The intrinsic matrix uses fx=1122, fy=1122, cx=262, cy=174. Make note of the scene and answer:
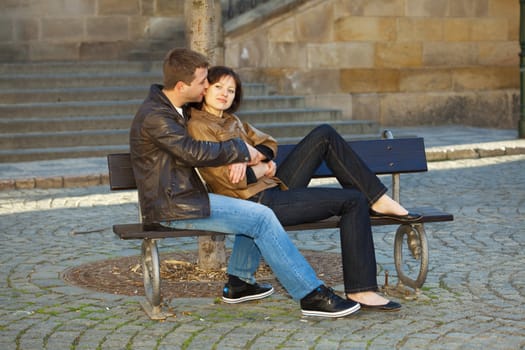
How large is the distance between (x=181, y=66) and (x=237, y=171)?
0.64m

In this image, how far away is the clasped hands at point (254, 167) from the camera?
6059 mm

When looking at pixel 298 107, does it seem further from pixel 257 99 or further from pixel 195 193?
pixel 195 193

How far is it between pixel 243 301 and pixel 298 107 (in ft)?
33.2

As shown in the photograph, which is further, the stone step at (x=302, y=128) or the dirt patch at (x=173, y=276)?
the stone step at (x=302, y=128)

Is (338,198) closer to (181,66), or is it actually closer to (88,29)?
(181,66)

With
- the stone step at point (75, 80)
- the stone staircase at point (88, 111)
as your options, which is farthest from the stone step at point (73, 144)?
the stone step at point (75, 80)

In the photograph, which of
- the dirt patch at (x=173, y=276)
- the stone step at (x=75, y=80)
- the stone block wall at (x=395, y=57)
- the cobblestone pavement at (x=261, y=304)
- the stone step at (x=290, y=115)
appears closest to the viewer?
the cobblestone pavement at (x=261, y=304)

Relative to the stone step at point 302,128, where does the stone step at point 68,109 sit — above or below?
above

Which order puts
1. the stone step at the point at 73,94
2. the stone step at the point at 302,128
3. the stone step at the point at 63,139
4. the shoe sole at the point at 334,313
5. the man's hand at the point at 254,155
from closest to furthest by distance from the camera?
the shoe sole at the point at 334,313 → the man's hand at the point at 254,155 → the stone step at the point at 63,139 → the stone step at the point at 302,128 → the stone step at the point at 73,94

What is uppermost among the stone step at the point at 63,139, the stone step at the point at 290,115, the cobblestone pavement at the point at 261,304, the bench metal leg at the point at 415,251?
the stone step at the point at 290,115

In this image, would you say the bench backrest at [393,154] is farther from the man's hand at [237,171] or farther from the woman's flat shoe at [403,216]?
the man's hand at [237,171]

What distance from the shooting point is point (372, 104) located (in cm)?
1753

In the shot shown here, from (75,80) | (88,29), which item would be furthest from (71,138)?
(88,29)

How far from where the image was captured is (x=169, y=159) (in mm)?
5969
